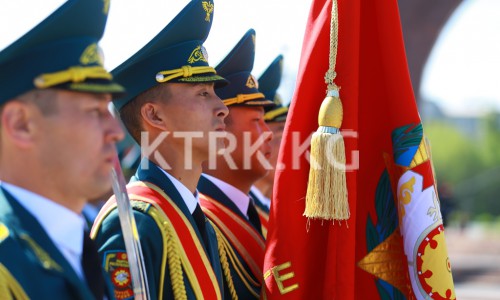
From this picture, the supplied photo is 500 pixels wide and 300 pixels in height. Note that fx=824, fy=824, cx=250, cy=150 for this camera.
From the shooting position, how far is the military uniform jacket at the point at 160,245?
7.82 feet

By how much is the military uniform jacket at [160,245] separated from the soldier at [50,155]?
324 millimetres

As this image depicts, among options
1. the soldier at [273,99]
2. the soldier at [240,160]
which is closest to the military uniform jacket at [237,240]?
the soldier at [240,160]

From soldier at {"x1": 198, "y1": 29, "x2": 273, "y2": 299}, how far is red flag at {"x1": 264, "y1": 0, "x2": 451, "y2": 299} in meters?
0.39

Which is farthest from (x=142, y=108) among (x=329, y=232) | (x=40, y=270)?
(x=40, y=270)

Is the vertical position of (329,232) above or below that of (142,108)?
below

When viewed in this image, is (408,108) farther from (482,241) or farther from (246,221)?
(482,241)

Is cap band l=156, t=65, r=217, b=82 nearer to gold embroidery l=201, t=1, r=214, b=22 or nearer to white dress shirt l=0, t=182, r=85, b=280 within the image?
gold embroidery l=201, t=1, r=214, b=22

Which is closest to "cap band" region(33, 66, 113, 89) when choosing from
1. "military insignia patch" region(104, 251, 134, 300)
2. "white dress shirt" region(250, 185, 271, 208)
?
"military insignia patch" region(104, 251, 134, 300)

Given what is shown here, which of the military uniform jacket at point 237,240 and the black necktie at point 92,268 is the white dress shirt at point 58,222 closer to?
the black necktie at point 92,268

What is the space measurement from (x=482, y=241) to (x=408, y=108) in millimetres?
17158

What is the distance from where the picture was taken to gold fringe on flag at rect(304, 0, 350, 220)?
2867 millimetres

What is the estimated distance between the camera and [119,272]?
92.4 inches

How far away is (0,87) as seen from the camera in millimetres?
1966

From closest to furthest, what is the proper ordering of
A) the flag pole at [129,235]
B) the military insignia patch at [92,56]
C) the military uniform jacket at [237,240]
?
the military insignia patch at [92,56]
the flag pole at [129,235]
the military uniform jacket at [237,240]
